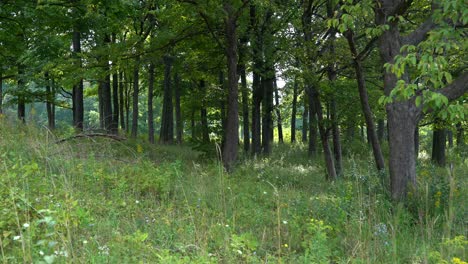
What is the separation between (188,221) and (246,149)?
15447mm

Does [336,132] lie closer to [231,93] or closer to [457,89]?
[231,93]

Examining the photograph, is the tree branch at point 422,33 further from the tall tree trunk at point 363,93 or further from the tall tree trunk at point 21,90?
the tall tree trunk at point 21,90

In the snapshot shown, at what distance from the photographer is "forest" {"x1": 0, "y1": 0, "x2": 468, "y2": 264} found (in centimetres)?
381

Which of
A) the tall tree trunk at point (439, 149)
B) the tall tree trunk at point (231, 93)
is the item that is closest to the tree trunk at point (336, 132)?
the tall tree trunk at point (231, 93)

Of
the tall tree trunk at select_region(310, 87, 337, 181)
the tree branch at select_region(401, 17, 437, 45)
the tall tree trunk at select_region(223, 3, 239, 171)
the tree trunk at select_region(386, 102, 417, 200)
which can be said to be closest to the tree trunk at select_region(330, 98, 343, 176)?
the tall tree trunk at select_region(310, 87, 337, 181)

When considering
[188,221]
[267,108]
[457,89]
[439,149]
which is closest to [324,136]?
[267,108]

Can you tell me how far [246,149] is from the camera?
20203 millimetres

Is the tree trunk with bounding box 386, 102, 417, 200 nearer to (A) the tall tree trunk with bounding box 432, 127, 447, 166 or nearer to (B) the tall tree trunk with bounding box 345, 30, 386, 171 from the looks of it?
(B) the tall tree trunk with bounding box 345, 30, 386, 171

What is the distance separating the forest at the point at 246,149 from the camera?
381 cm

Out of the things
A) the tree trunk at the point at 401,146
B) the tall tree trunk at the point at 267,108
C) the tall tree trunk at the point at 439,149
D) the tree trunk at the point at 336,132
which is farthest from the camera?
the tall tree trunk at the point at 439,149

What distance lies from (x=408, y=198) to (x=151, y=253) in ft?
15.1

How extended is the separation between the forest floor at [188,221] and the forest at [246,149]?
0.03 metres

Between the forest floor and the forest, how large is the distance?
0.03 metres

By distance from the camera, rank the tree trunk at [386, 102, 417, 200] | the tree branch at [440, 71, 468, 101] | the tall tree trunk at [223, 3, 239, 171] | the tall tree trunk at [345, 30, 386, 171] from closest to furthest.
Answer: the tree branch at [440, 71, 468, 101]
the tree trunk at [386, 102, 417, 200]
the tall tree trunk at [345, 30, 386, 171]
the tall tree trunk at [223, 3, 239, 171]
